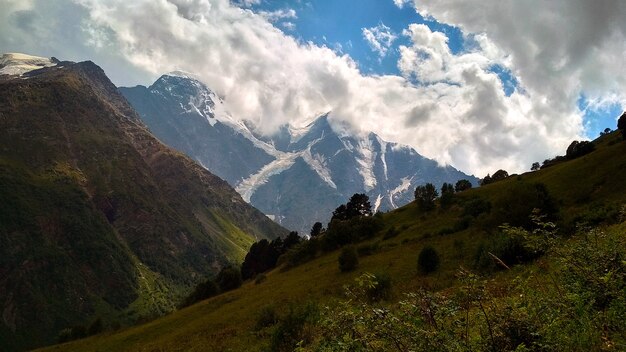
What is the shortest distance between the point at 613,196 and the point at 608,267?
41.7 meters

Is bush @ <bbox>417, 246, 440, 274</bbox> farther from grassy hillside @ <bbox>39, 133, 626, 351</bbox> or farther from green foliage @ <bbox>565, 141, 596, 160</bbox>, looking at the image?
green foliage @ <bbox>565, 141, 596, 160</bbox>

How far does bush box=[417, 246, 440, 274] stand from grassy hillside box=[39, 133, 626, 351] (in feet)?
2.94

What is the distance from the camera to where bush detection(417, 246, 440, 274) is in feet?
127

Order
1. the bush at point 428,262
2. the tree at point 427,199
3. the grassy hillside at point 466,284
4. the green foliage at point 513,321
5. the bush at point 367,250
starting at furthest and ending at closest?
the tree at point 427,199 < the bush at point 367,250 < the bush at point 428,262 < the grassy hillside at point 466,284 < the green foliage at point 513,321

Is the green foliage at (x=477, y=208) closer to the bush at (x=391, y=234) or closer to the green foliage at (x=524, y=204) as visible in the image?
the bush at (x=391, y=234)

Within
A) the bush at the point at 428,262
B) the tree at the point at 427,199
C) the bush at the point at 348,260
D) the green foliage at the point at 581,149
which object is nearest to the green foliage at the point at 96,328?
the bush at the point at 348,260

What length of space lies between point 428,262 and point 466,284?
30.7 meters

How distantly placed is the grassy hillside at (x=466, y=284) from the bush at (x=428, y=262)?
2.94 feet

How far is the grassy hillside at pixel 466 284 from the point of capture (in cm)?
913

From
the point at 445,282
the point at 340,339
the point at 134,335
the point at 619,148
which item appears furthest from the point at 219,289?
the point at 340,339

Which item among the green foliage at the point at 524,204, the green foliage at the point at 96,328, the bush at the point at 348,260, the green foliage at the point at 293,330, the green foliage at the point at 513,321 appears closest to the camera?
the green foliage at the point at 513,321

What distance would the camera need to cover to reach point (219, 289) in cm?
9025

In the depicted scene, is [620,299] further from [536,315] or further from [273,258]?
[273,258]

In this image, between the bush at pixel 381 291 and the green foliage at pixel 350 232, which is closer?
the bush at pixel 381 291
